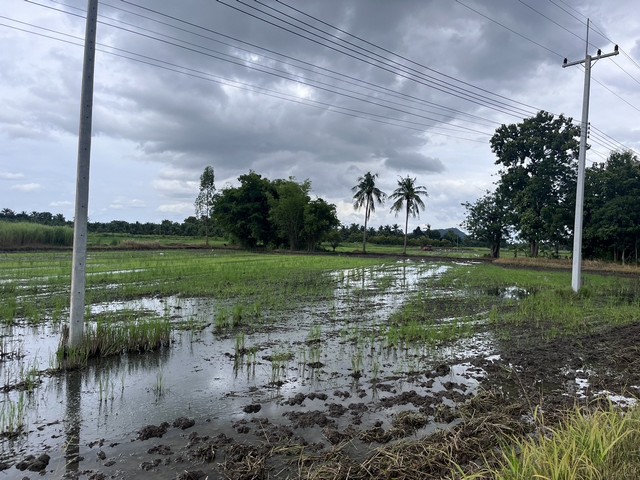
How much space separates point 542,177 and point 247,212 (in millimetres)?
37066

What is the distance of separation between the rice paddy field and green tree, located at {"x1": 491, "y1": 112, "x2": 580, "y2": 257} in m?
25.2

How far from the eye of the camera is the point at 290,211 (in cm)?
5409

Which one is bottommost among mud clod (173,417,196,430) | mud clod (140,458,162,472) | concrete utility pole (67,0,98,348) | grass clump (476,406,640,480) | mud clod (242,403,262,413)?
mud clod (173,417,196,430)

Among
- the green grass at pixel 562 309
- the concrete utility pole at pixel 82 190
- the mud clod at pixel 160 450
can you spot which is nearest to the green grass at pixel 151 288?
the concrete utility pole at pixel 82 190

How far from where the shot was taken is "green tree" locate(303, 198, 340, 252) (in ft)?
175

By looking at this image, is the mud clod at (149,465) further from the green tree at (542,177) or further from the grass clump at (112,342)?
the green tree at (542,177)

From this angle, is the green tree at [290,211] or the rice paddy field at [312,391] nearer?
the rice paddy field at [312,391]

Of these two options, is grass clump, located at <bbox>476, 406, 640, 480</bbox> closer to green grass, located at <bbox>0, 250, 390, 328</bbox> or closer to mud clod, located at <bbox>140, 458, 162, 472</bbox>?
mud clod, located at <bbox>140, 458, 162, 472</bbox>

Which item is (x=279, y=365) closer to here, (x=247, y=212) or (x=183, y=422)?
(x=183, y=422)

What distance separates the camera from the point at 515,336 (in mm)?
9305

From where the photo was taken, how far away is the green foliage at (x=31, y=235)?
120ft

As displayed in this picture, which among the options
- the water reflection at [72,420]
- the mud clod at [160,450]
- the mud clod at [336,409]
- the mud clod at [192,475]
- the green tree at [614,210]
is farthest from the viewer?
the green tree at [614,210]

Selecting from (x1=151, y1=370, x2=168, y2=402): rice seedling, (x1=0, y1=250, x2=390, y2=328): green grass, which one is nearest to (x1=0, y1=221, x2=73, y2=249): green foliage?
(x1=0, y1=250, x2=390, y2=328): green grass

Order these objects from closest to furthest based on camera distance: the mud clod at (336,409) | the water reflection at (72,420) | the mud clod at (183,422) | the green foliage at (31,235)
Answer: the water reflection at (72,420) → the mud clod at (183,422) → the mud clod at (336,409) → the green foliage at (31,235)
